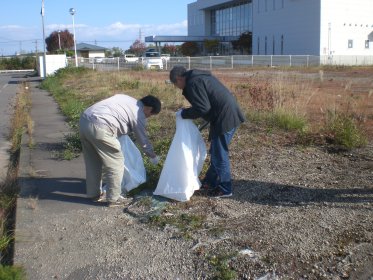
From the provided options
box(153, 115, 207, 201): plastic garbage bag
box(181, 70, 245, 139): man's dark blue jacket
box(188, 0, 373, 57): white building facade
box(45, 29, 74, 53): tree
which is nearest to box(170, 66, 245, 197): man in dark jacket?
box(181, 70, 245, 139): man's dark blue jacket

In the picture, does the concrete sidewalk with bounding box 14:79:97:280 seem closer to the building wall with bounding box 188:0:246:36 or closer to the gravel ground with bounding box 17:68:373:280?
the gravel ground with bounding box 17:68:373:280

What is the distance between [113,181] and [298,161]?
2.74m

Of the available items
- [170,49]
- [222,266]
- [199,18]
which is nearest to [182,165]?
[222,266]

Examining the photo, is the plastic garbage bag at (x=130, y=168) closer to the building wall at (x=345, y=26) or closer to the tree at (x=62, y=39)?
the building wall at (x=345, y=26)

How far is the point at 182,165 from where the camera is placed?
5367mm

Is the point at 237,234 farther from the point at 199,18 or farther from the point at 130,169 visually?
the point at 199,18

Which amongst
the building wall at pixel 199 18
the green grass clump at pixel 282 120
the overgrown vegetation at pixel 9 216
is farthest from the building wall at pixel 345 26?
the overgrown vegetation at pixel 9 216

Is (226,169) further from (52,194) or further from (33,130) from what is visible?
(33,130)

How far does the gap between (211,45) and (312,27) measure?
22.8m

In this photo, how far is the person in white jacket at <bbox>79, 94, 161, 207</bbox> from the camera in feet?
17.1

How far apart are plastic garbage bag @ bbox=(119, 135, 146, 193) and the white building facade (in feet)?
147

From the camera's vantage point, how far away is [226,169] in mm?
5480

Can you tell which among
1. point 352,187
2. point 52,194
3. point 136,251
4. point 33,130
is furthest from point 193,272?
point 33,130

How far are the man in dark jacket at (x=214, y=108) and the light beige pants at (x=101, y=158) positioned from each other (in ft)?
2.80
